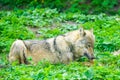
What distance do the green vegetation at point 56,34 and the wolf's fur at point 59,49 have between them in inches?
9.5

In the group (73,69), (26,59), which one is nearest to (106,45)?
(26,59)

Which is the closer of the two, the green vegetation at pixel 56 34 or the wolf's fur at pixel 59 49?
the green vegetation at pixel 56 34

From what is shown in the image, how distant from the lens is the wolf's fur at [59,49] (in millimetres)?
10133

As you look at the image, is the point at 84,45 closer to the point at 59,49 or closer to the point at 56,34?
the point at 59,49

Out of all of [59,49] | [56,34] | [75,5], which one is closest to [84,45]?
[59,49]

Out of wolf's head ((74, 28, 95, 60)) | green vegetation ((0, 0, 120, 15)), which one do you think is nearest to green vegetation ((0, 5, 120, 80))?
wolf's head ((74, 28, 95, 60))

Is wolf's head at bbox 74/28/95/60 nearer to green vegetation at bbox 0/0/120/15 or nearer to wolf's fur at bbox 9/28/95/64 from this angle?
wolf's fur at bbox 9/28/95/64

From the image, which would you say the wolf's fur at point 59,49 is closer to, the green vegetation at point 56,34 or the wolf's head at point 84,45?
the wolf's head at point 84,45

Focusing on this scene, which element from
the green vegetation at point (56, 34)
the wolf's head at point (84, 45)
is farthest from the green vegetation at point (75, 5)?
the wolf's head at point (84, 45)

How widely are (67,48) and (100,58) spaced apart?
31.6 inches

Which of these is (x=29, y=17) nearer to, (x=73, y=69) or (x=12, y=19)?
(x=12, y=19)

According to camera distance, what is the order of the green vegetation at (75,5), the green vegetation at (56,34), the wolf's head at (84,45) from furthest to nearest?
the green vegetation at (75,5)
the wolf's head at (84,45)
the green vegetation at (56,34)

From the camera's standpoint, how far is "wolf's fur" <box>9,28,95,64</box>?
→ 399 inches

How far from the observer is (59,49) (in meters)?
10.2
